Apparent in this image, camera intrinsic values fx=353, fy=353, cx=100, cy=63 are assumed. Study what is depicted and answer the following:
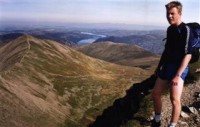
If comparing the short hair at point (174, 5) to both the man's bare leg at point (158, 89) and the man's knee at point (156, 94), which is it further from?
the man's knee at point (156, 94)

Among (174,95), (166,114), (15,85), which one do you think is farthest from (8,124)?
(174,95)

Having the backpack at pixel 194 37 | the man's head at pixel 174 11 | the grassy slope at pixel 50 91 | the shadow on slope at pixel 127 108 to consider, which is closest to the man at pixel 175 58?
the man's head at pixel 174 11

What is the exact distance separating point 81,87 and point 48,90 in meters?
25.3

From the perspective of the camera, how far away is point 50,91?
145375mm

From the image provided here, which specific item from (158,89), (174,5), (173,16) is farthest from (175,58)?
(174,5)

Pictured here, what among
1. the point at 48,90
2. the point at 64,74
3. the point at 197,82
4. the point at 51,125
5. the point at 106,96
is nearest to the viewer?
the point at 197,82

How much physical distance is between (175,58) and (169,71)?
56cm

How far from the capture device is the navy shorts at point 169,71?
13734 mm

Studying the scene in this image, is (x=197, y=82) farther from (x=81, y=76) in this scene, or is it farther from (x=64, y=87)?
(x=81, y=76)

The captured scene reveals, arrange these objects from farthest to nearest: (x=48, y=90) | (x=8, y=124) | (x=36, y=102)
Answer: (x=48, y=90)
(x=36, y=102)
(x=8, y=124)

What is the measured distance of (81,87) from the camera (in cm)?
16662

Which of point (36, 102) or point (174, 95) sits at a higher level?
point (174, 95)

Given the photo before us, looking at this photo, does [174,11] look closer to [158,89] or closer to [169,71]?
[169,71]

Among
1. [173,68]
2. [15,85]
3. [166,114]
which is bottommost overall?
[15,85]
